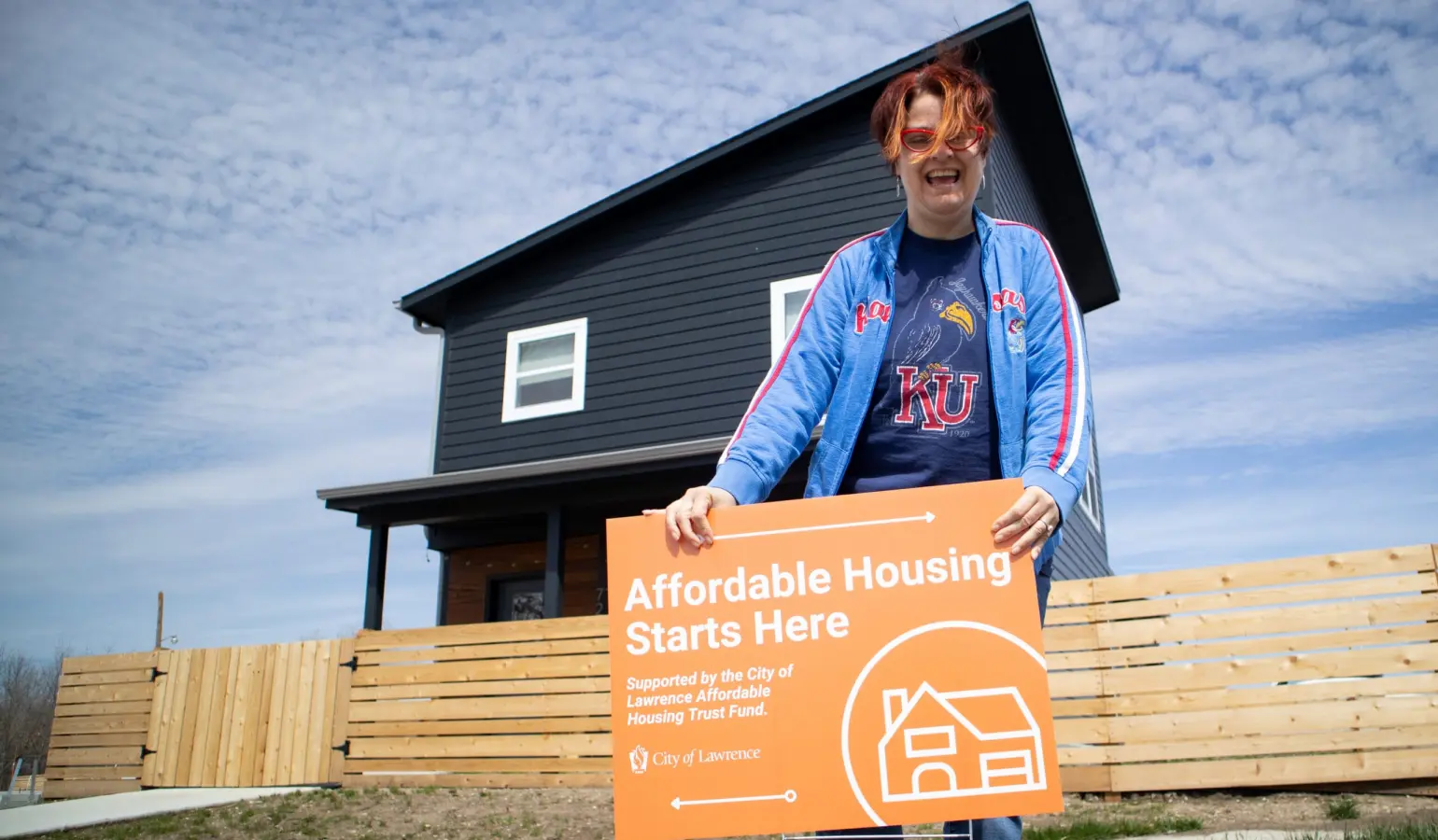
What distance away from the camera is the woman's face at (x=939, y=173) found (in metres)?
2.38

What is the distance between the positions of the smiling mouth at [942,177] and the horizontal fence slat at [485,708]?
751 centimetres

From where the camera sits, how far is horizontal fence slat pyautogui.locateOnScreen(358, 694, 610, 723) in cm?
938

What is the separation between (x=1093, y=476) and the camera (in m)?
16.2

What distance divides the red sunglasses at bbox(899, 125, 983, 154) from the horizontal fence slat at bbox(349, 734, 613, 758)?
7.56m

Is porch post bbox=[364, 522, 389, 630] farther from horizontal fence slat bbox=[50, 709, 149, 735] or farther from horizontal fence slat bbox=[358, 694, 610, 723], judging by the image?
horizontal fence slat bbox=[50, 709, 149, 735]

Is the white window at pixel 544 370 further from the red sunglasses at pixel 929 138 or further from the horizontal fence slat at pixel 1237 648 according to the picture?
the red sunglasses at pixel 929 138

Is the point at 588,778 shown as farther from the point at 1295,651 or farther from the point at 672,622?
the point at 672,622

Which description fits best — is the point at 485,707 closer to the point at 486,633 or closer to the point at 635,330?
the point at 486,633

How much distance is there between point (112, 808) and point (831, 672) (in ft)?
32.1

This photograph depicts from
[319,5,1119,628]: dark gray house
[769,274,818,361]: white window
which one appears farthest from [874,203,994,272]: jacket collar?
[769,274,818,361]: white window

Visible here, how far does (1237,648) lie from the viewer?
7.12 meters

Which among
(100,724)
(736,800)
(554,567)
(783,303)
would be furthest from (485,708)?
(736,800)

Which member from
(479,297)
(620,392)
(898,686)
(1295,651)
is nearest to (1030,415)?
(898,686)

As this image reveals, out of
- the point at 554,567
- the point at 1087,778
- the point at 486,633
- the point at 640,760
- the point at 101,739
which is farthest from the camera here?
the point at 101,739
